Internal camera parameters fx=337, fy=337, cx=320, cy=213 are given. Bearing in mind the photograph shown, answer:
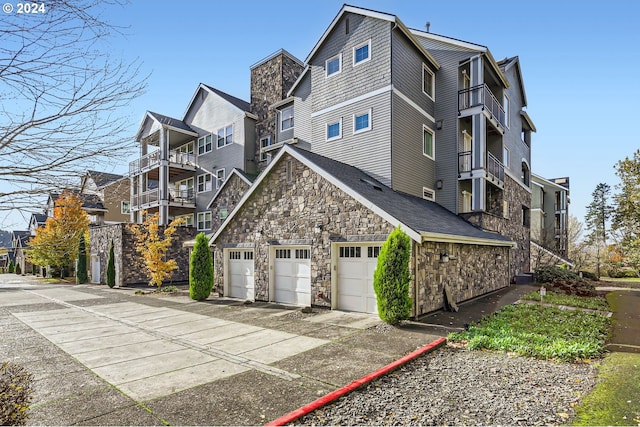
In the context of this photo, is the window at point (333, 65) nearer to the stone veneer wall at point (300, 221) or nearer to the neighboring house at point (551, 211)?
the stone veneer wall at point (300, 221)

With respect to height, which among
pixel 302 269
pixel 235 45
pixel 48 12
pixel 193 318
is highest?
pixel 235 45

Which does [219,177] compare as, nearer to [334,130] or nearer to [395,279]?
[334,130]

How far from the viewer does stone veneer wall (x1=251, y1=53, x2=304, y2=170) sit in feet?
77.7

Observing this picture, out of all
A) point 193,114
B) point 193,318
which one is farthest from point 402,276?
point 193,114

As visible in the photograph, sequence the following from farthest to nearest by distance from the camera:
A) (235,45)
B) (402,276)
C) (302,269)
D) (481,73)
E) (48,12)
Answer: (481,73) → (302,269) → (402,276) → (235,45) → (48,12)

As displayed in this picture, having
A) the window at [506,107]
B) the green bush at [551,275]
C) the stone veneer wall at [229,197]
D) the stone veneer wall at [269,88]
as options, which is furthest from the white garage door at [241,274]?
the window at [506,107]

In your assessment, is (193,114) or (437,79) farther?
(193,114)

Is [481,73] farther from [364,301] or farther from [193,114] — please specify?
[193,114]

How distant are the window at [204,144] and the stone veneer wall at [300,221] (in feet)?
43.5

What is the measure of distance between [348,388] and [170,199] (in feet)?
80.7

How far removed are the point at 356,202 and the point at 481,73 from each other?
433 inches

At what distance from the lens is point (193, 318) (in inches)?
423

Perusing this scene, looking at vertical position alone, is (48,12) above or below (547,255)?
above

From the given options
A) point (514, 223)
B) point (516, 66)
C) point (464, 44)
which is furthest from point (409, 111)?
point (516, 66)
